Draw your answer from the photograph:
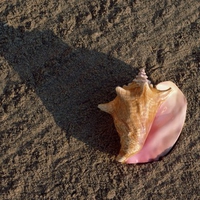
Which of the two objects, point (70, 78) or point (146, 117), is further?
point (70, 78)

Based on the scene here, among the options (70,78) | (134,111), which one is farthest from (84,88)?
(134,111)

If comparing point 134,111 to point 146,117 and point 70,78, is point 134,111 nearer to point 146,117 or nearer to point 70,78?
point 146,117

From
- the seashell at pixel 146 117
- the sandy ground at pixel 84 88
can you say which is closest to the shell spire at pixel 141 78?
the seashell at pixel 146 117

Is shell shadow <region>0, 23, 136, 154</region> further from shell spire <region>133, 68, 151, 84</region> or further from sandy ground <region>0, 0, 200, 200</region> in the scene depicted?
shell spire <region>133, 68, 151, 84</region>

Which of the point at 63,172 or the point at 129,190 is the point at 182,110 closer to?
the point at 129,190

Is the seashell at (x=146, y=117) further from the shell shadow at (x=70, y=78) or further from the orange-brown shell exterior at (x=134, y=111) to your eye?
the shell shadow at (x=70, y=78)

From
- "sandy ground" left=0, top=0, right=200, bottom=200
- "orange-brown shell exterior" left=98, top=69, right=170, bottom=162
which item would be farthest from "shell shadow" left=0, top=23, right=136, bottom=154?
"orange-brown shell exterior" left=98, top=69, right=170, bottom=162
